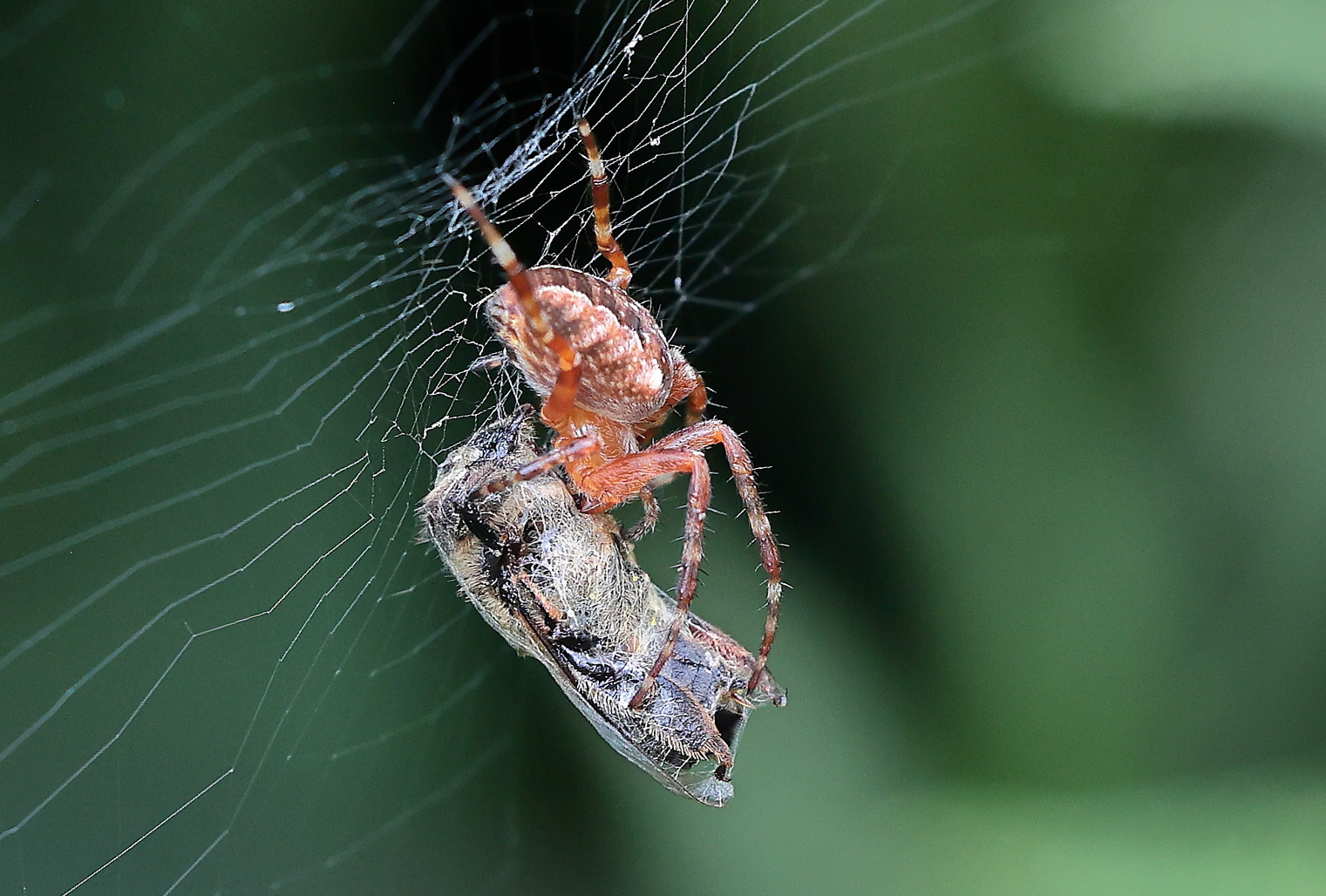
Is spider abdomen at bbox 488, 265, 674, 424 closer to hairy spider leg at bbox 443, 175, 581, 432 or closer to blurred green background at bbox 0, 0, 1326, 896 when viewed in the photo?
hairy spider leg at bbox 443, 175, 581, 432

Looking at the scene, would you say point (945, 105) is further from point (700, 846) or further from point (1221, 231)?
point (700, 846)

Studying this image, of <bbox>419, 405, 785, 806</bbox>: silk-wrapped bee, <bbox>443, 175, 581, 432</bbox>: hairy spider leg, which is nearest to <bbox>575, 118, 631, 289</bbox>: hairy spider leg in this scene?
<bbox>443, 175, 581, 432</bbox>: hairy spider leg

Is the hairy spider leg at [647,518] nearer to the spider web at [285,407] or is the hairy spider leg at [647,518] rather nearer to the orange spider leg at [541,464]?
the orange spider leg at [541,464]

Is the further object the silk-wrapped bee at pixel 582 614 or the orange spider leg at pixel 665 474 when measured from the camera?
the orange spider leg at pixel 665 474

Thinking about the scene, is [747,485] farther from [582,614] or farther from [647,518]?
[582,614]

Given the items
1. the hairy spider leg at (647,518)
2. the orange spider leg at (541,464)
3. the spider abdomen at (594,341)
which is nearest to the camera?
the orange spider leg at (541,464)

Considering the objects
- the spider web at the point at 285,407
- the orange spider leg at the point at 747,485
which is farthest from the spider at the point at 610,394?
the spider web at the point at 285,407

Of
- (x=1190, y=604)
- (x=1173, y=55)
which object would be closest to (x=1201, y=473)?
(x=1190, y=604)

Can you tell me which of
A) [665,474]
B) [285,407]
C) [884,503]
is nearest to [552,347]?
[665,474]
